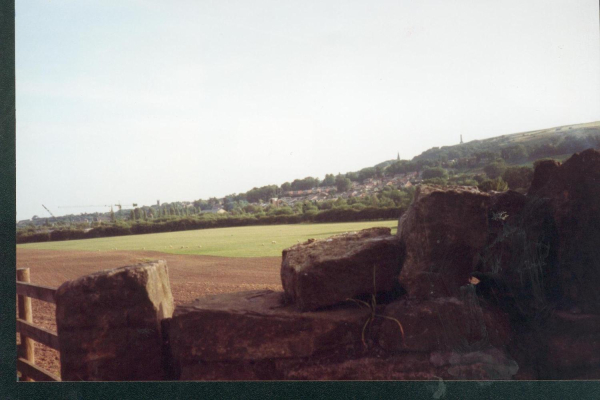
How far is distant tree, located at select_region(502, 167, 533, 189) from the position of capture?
343 cm

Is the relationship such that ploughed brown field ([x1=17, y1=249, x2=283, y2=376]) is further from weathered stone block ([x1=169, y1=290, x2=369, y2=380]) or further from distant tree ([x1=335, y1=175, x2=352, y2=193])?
distant tree ([x1=335, y1=175, x2=352, y2=193])

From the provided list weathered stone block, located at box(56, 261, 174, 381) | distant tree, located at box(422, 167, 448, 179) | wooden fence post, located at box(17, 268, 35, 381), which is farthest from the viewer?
wooden fence post, located at box(17, 268, 35, 381)

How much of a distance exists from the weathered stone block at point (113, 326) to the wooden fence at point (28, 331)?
0.74 meters

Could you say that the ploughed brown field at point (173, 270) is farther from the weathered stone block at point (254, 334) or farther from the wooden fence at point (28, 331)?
the weathered stone block at point (254, 334)

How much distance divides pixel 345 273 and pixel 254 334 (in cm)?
73

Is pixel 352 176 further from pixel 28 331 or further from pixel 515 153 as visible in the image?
pixel 28 331

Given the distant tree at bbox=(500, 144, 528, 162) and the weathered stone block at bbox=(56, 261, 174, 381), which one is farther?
the distant tree at bbox=(500, 144, 528, 162)

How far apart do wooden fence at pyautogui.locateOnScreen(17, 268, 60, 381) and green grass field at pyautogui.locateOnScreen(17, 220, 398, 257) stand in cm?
54

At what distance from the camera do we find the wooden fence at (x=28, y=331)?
410cm

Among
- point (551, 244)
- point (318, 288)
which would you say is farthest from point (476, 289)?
point (318, 288)

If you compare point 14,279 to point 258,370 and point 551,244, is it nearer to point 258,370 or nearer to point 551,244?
point 258,370

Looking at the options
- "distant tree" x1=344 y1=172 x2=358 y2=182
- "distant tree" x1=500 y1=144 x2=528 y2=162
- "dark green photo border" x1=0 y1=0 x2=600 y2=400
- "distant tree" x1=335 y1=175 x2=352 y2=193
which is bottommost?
"dark green photo border" x1=0 y1=0 x2=600 y2=400

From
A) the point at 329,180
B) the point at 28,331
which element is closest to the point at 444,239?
the point at 329,180

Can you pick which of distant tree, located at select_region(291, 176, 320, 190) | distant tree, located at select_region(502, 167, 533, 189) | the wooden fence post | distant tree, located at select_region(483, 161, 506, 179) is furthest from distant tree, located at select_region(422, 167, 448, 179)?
the wooden fence post
